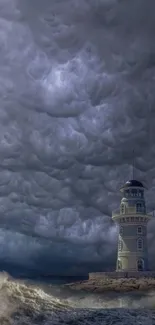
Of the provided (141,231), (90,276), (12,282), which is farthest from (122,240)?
(12,282)

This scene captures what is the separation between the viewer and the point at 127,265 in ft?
357

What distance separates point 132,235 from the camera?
110 m

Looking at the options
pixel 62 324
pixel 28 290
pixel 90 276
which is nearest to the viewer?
pixel 62 324

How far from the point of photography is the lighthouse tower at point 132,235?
109 m

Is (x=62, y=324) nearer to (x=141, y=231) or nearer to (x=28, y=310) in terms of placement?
(x=28, y=310)

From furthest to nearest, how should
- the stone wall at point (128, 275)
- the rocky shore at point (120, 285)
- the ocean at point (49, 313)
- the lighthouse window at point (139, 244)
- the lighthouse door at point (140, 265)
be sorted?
1. the lighthouse window at point (139, 244)
2. the lighthouse door at point (140, 265)
3. the stone wall at point (128, 275)
4. the rocky shore at point (120, 285)
5. the ocean at point (49, 313)

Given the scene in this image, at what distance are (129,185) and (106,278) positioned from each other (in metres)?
25.3

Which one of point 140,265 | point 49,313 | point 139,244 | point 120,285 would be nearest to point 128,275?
point 140,265

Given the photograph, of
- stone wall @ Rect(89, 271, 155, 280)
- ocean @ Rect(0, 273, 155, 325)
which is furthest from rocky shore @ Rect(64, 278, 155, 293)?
ocean @ Rect(0, 273, 155, 325)

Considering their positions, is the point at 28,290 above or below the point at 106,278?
below

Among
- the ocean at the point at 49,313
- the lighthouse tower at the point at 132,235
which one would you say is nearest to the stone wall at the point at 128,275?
the lighthouse tower at the point at 132,235

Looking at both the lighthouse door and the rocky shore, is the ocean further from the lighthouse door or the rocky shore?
the lighthouse door

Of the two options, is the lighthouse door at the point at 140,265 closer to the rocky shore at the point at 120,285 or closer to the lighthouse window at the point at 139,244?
the lighthouse window at the point at 139,244

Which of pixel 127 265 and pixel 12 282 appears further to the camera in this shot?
pixel 127 265
